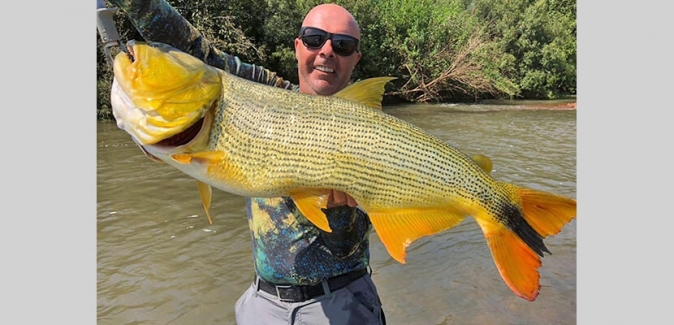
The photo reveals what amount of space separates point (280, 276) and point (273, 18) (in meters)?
21.9

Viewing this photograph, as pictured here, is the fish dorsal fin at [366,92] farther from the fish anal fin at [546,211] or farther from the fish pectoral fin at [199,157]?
the fish anal fin at [546,211]

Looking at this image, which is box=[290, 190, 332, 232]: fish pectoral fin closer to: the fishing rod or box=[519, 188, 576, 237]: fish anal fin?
box=[519, 188, 576, 237]: fish anal fin

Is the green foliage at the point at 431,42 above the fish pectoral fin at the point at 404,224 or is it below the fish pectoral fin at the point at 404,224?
above

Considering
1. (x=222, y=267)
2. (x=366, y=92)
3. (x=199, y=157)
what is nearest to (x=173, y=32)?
(x=199, y=157)

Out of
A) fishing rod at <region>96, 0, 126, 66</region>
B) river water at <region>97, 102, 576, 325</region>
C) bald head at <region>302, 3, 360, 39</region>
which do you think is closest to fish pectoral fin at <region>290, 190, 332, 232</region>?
fishing rod at <region>96, 0, 126, 66</region>

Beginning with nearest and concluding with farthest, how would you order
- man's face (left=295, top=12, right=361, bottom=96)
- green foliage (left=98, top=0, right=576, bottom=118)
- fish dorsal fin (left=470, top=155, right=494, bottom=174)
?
fish dorsal fin (left=470, top=155, right=494, bottom=174) < man's face (left=295, top=12, right=361, bottom=96) < green foliage (left=98, top=0, right=576, bottom=118)

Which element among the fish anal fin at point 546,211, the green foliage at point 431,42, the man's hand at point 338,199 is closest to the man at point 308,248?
the man's hand at point 338,199

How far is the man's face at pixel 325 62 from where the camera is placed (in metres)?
2.76

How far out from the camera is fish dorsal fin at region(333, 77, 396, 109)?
2.18m

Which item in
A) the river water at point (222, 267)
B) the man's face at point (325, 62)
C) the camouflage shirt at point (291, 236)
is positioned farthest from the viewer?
the river water at point (222, 267)

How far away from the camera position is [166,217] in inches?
309

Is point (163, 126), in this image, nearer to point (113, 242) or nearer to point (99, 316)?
point (99, 316)

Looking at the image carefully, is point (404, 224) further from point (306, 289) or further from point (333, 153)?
point (306, 289)

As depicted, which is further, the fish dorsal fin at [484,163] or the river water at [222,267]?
the river water at [222,267]
